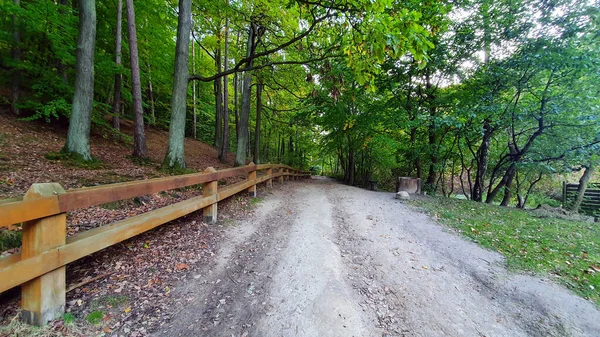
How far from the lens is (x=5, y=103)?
Result: 7613 millimetres

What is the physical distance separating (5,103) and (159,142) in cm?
507

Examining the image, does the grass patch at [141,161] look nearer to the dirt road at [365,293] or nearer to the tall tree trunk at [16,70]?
the tall tree trunk at [16,70]

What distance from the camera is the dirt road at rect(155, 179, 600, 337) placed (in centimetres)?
205

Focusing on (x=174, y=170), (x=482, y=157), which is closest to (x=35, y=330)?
(x=174, y=170)

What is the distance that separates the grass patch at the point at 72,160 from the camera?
17.2 feet

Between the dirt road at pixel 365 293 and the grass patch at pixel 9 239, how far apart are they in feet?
5.67

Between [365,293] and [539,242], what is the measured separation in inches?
147

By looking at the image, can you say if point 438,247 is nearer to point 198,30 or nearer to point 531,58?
point 531,58

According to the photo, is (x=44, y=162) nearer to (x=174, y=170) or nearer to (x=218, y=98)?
(x=174, y=170)

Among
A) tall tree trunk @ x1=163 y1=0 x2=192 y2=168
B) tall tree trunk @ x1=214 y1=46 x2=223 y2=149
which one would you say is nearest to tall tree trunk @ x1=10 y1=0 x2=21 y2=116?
tall tree trunk @ x1=163 y1=0 x2=192 y2=168

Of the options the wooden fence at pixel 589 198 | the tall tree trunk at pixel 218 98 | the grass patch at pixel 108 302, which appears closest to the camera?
the grass patch at pixel 108 302

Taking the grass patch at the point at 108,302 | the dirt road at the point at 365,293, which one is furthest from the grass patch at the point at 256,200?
the grass patch at the point at 108,302

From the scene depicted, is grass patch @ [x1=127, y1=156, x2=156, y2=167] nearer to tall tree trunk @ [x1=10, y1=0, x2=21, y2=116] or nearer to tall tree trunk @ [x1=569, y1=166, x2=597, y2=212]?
tall tree trunk @ [x1=10, y1=0, x2=21, y2=116]

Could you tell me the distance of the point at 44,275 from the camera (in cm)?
164
